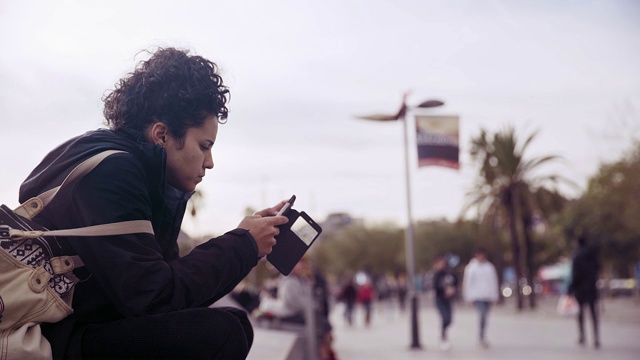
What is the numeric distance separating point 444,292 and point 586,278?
322 centimetres

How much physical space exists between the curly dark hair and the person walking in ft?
48.9

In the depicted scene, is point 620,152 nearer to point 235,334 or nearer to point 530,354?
point 530,354

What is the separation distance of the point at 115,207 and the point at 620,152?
29427mm

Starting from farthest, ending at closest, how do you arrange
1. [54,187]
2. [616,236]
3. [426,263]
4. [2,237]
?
1. [426,263]
2. [616,236]
3. [54,187]
4. [2,237]

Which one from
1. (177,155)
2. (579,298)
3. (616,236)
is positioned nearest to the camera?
(177,155)

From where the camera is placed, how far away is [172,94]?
251 cm

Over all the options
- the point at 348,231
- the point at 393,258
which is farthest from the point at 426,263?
the point at 348,231

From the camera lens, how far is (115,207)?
2.22 metres

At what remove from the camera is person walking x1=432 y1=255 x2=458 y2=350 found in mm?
17344

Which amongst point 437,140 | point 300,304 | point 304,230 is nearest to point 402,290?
point 437,140

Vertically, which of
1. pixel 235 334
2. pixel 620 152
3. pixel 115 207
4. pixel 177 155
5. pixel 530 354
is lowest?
pixel 530 354

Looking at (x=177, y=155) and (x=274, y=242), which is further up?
(x=177, y=155)

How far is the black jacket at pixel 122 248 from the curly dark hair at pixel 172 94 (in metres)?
0.09

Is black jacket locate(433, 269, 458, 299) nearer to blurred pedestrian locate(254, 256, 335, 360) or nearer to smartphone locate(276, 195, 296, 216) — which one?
blurred pedestrian locate(254, 256, 335, 360)
